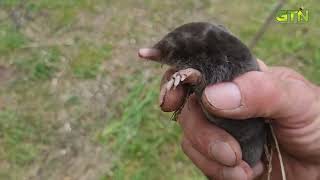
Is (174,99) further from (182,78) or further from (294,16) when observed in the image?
(294,16)

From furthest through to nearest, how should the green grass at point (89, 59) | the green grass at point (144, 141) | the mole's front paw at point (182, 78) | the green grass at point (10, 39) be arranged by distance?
the green grass at point (10, 39) → the green grass at point (89, 59) → the green grass at point (144, 141) → the mole's front paw at point (182, 78)

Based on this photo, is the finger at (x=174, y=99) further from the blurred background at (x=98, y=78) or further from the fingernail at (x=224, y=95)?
the blurred background at (x=98, y=78)

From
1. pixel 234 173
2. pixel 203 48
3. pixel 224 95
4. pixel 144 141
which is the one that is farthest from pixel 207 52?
pixel 144 141

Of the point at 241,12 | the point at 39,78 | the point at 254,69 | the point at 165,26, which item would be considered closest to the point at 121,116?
the point at 39,78

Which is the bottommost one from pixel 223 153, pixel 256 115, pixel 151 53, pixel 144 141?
pixel 144 141

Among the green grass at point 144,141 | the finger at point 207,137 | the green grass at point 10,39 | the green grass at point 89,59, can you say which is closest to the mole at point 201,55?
the finger at point 207,137

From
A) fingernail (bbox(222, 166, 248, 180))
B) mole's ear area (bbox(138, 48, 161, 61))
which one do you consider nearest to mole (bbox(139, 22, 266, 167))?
mole's ear area (bbox(138, 48, 161, 61))

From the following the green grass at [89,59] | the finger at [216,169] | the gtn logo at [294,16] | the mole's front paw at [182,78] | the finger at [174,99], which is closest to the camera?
the mole's front paw at [182,78]

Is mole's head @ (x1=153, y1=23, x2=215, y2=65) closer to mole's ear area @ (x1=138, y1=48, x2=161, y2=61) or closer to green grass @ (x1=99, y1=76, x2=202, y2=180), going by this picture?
mole's ear area @ (x1=138, y1=48, x2=161, y2=61)

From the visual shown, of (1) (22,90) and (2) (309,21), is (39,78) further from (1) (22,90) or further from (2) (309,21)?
(2) (309,21)
